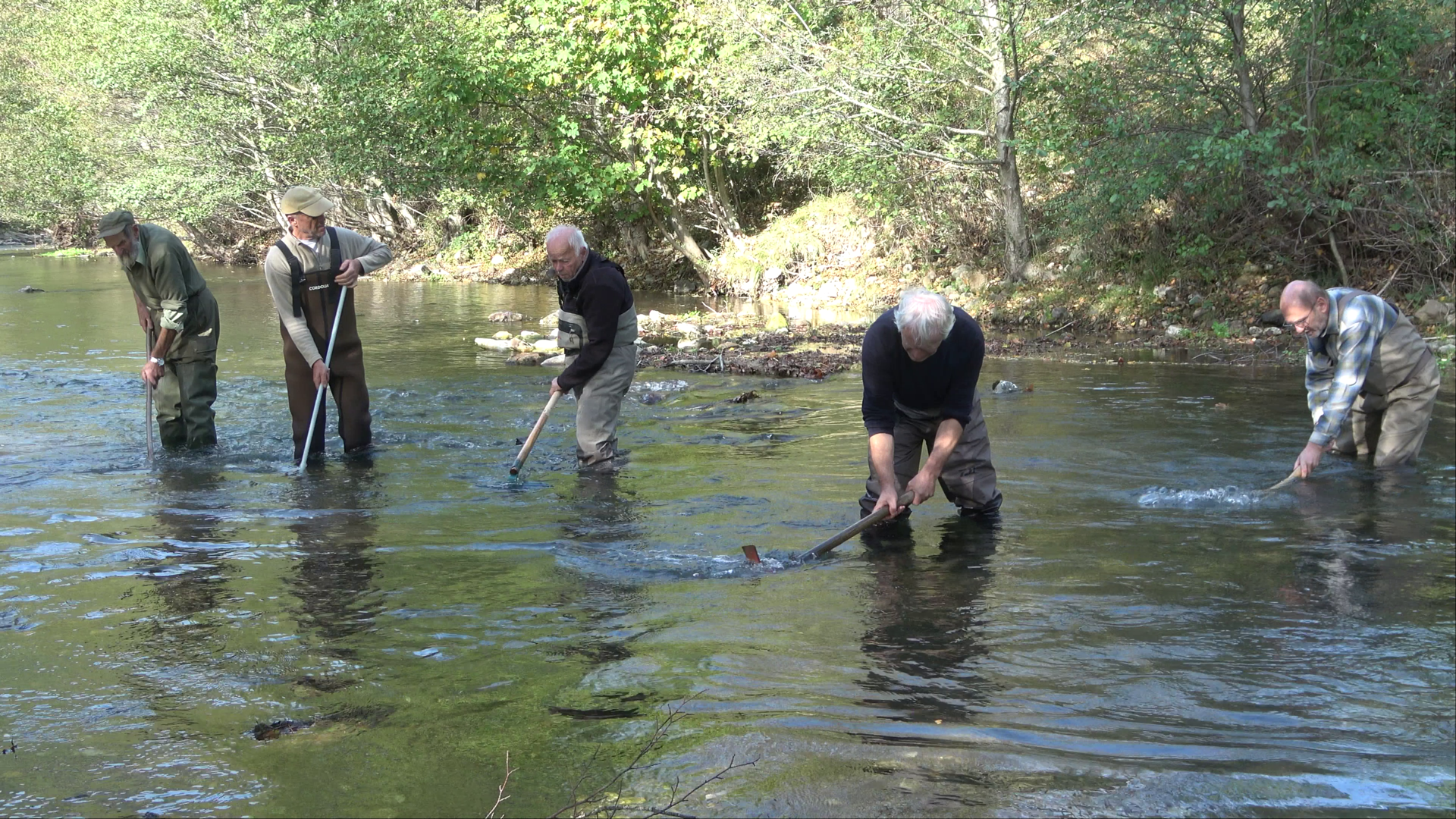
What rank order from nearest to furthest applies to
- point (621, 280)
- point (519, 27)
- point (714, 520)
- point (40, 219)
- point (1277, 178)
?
point (714, 520) → point (621, 280) → point (1277, 178) → point (519, 27) → point (40, 219)

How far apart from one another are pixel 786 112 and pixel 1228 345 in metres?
6.85

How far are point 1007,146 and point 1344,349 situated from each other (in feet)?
29.4

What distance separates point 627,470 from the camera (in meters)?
8.45

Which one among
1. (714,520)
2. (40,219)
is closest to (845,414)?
(714,520)

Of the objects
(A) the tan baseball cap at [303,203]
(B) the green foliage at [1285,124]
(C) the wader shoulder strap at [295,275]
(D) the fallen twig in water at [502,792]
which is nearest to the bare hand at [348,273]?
(C) the wader shoulder strap at [295,275]

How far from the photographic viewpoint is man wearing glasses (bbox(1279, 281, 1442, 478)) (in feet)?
22.4

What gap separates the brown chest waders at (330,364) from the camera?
26.6 ft

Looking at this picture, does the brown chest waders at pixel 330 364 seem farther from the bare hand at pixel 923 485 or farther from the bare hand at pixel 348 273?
the bare hand at pixel 923 485

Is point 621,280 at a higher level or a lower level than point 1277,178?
lower

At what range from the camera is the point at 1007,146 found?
50.4ft

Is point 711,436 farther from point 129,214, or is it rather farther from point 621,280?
point 129,214

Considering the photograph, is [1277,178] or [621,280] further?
[1277,178]

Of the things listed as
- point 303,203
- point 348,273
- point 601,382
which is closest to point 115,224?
point 303,203

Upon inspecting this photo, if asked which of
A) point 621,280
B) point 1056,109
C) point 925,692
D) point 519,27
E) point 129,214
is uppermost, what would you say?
point 519,27
